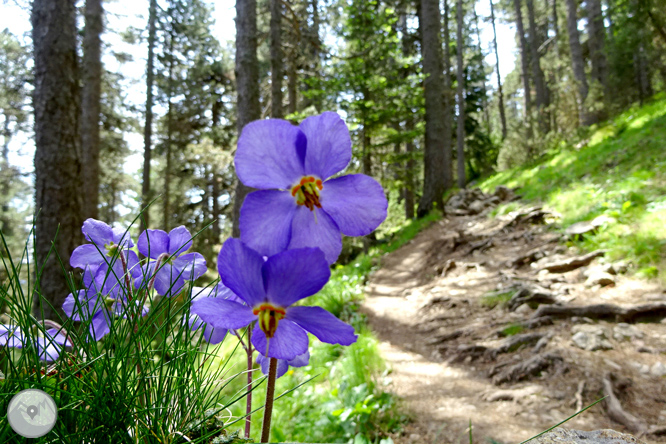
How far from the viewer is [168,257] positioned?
0.83 meters

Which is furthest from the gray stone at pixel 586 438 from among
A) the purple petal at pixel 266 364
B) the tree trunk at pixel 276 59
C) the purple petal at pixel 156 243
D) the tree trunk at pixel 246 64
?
the tree trunk at pixel 276 59

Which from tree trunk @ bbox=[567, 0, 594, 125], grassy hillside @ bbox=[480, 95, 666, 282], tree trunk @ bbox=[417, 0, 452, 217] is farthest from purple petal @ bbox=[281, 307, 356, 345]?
tree trunk @ bbox=[567, 0, 594, 125]

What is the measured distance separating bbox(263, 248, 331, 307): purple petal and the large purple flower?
2.0 inches

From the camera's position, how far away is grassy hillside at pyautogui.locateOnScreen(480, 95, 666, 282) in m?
4.46

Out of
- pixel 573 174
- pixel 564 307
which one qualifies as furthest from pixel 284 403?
pixel 573 174

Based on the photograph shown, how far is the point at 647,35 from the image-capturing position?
12.5m

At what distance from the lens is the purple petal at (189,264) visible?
848 millimetres

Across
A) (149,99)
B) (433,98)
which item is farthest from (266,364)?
(149,99)

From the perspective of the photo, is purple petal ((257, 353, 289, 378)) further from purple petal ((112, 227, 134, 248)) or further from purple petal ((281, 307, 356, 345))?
purple petal ((112, 227, 134, 248))

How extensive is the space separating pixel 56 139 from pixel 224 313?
5069 millimetres

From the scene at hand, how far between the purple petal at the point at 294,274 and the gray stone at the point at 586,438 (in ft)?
2.30

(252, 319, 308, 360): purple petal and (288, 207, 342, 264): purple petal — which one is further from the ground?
(288, 207, 342, 264): purple petal

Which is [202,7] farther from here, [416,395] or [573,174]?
[416,395]

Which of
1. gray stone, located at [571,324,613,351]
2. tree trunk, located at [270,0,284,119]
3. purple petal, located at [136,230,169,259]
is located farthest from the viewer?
tree trunk, located at [270,0,284,119]
